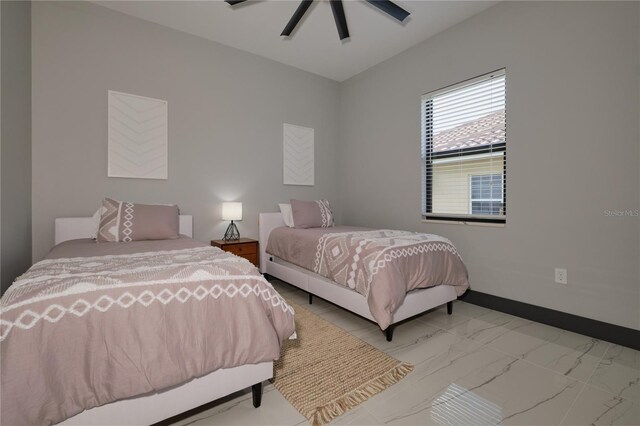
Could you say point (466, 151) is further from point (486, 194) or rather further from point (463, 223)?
point (463, 223)

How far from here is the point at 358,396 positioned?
1.56m

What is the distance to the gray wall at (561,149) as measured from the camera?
211cm

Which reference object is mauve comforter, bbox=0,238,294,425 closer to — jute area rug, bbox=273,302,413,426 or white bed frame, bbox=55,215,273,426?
white bed frame, bbox=55,215,273,426

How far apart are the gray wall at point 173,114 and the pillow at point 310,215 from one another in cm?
58

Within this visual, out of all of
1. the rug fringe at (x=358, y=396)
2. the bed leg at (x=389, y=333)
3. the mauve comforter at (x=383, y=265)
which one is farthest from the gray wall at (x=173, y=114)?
the rug fringe at (x=358, y=396)

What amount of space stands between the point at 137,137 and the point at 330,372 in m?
2.95

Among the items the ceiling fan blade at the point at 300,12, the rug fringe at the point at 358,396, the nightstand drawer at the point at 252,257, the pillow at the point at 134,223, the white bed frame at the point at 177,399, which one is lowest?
the rug fringe at the point at 358,396

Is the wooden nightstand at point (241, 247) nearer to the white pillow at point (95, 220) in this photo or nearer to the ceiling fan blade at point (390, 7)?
the white pillow at point (95, 220)

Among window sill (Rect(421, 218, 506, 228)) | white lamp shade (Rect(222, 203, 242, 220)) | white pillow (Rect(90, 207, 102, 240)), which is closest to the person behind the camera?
white pillow (Rect(90, 207, 102, 240))

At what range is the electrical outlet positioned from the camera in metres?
2.40

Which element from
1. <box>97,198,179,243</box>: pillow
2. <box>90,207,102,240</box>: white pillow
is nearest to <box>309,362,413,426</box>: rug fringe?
<box>97,198,179,243</box>: pillow

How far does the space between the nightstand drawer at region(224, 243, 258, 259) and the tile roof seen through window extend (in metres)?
2.41

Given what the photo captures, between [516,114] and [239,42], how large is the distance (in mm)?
3149

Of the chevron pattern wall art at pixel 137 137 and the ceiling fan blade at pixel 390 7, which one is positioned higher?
the ceiling fan blade at pixel 390 7
